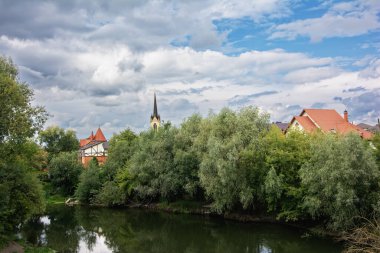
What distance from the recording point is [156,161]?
48.9m

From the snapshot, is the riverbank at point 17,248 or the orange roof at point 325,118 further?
the orange roof at point 325,118

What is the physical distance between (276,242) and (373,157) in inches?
399

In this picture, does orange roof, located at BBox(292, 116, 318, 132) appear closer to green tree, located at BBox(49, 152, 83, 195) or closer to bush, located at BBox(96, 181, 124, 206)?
bush, located at BBox(96, 181, 124, 206)

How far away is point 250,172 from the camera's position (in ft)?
122

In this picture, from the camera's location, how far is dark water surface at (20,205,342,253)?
3019 cm

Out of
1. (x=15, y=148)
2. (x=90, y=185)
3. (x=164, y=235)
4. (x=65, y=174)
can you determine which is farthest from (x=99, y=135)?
(x=15, y=148)

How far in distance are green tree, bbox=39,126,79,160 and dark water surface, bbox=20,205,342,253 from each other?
145 ft

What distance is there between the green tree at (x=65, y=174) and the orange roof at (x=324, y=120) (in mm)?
37473

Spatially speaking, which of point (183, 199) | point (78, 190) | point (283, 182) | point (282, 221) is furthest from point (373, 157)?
point (78, 190)

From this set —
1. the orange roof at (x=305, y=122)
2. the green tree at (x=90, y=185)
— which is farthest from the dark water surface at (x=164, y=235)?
the orange roof at (x=305, y=122)

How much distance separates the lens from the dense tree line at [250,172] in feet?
95.1

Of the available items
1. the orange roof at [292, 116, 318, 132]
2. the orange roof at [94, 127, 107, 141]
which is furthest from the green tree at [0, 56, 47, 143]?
the orange roof at [94, 127, 107, 141]

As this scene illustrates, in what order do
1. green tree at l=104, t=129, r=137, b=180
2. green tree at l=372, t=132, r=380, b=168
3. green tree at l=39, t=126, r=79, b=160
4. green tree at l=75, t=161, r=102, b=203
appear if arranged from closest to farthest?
1. green tree at l=372, t=132, r=380, b=168
2. green tree at l=75, t=161, r=102, b=203
3. green tree at l=104, t=129, r=137, b=180
4. green tree at l=39, t=126, r=79, b=160

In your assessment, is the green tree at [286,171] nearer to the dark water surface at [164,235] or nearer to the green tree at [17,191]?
the dark water surface at [164,235]
